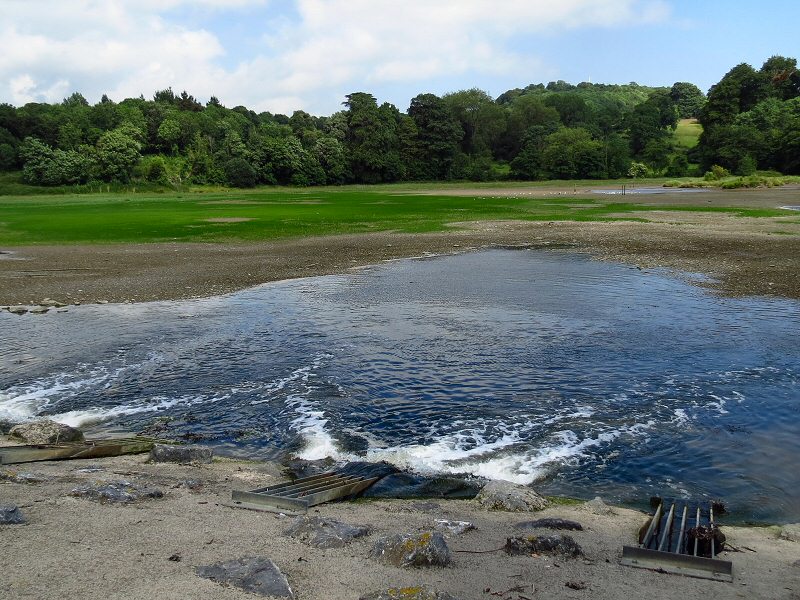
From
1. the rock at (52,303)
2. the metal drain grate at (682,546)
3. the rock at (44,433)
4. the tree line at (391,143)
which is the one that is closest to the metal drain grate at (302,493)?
the metal drain grate at (682,546)

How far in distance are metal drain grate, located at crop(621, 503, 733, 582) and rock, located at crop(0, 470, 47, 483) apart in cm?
765

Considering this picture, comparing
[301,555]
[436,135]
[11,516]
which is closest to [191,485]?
[11,516]

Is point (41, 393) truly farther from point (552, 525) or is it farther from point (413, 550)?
point (552, 525)

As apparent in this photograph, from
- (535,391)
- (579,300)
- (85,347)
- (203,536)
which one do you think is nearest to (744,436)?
(535,391)

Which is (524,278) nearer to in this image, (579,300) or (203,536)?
(579,300)

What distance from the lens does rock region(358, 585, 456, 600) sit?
6117 mm

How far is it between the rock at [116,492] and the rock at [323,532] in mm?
2268

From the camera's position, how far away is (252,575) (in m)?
6.56

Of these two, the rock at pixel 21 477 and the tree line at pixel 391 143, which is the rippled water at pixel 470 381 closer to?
the rock at pixel 21 477

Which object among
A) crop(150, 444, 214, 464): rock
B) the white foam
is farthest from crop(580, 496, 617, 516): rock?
the white foam

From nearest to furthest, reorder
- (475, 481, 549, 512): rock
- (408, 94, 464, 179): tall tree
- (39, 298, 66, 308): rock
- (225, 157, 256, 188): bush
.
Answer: (475, 481, 549, 512): rock < (39, 298, 66, 308): rock < (225, 157, 256, 188): bush < (408, 94, 464, 179): tall tree

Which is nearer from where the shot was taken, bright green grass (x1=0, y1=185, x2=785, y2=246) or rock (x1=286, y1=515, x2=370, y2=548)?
rock (x1=286, y1=515, x2=370, y2=548)

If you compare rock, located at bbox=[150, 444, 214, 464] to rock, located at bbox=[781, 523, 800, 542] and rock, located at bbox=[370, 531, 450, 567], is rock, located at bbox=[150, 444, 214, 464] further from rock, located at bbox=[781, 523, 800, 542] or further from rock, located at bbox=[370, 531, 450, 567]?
rock, located at bbox=[781, 523, 800, 542]

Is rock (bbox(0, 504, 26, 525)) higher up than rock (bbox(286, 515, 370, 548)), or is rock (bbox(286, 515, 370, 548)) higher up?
rock (bbox(0, 504, 26, 525))
